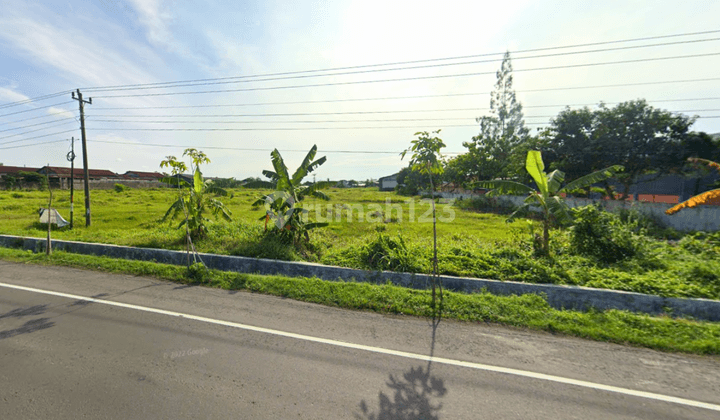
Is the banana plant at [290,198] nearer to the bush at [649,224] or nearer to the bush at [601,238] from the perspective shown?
the bush at [601,238]

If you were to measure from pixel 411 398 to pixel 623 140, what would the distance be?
68.9ft

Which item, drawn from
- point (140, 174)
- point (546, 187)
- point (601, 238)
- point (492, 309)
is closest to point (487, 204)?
point (546, 187)

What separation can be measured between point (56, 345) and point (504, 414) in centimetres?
617

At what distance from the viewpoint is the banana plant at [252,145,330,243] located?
31.9 feet

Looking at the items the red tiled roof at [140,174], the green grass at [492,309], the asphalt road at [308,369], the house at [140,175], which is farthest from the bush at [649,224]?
the red tiled roof at [140,174]

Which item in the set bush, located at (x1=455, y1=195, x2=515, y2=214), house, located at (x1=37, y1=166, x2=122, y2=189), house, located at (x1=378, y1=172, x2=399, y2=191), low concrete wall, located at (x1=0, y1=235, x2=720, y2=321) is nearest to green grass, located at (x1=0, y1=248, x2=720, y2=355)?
low concrete wall, located at (x1=0, y1=235, x2=720, y2=321)

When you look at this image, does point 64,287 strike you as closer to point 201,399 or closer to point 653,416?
point 201,399

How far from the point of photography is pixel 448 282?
6934 millimetres

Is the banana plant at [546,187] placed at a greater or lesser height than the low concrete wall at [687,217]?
greater

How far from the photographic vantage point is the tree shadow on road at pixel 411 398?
3064mm

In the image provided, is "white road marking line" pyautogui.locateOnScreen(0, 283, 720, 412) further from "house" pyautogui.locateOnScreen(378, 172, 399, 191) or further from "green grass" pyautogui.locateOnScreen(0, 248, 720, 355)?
"house" pyautogui.locateOnScreen(378, 172, 399, 191)

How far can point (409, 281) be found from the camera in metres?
7.12

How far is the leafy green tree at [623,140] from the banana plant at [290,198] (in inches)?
646

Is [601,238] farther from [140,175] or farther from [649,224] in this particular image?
[140,175]
